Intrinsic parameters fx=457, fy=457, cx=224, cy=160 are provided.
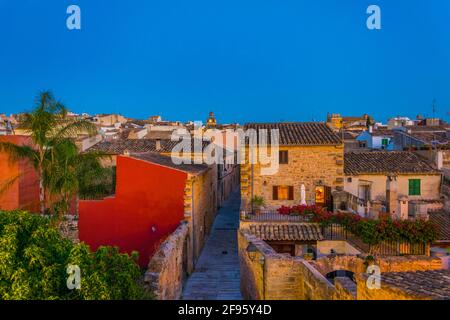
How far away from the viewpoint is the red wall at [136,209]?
2086 cm

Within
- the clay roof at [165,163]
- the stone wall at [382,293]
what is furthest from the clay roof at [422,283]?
the clay roof at [165,163]

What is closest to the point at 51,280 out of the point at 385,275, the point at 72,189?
the point at 385,275

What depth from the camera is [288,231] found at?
68.6ft

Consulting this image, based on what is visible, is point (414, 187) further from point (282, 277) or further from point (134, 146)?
point (134, 146)

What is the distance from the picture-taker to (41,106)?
59.2 feet

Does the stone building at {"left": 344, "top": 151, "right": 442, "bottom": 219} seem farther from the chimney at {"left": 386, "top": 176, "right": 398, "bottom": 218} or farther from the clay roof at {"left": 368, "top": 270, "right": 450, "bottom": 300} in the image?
the clay roof at {"left": 368, "top": 270, "right": 450, "bottom": 300}

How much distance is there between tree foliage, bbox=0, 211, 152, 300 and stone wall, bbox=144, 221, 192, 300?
4.34 ft

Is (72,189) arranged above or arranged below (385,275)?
above

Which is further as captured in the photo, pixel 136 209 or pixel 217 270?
pixel 217 270

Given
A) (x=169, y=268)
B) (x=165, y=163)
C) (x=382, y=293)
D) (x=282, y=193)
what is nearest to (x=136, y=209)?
(x=165, y=163)

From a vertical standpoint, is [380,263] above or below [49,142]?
below

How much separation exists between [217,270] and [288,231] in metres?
4.09
